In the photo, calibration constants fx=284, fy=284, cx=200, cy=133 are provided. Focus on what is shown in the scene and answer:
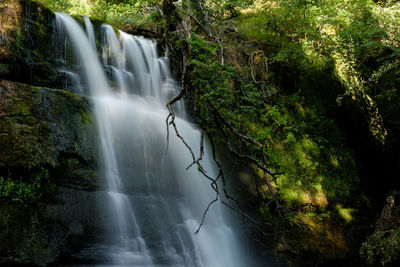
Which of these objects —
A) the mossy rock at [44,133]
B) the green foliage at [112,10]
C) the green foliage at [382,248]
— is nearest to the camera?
the mossy rock at [44,133]

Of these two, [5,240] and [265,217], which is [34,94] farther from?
[265,217]

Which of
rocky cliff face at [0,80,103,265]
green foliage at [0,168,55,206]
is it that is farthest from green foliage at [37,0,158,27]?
green foliage at [0,168,55,206]

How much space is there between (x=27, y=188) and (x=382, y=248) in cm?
718

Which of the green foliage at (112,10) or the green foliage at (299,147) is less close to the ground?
the green foliage at (112,10)

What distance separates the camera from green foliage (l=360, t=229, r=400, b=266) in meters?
6.16

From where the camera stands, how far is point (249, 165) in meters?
7.28

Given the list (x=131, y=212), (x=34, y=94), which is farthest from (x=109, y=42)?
(x=131, y=212)

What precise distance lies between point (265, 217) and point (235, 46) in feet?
18.0

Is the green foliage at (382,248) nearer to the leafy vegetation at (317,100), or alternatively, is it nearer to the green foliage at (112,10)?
the leafy vegetation at (317,100)

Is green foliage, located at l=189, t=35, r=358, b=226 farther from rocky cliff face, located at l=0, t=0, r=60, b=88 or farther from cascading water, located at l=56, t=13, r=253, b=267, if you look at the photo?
rocky cliff face, located at l=0, t=0, r=60, b=88

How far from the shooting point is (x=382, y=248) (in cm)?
643

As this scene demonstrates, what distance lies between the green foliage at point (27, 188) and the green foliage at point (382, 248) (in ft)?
22.2

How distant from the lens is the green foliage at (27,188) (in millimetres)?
3371

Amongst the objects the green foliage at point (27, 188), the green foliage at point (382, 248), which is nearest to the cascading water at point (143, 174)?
the green foliage at point (27, 188)
